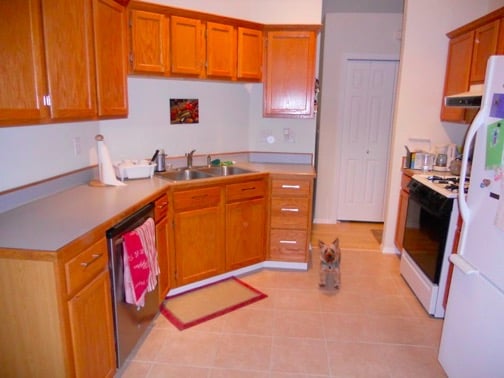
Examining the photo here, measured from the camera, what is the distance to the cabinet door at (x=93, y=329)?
5.38 feet

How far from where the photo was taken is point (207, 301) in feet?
9.72

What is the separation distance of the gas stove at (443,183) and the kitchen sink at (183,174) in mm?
1873

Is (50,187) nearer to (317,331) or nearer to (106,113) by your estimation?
(106,113)

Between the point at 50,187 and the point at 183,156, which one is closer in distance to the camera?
the point at 50,187

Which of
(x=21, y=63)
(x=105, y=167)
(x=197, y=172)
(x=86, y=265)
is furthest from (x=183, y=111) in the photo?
(x=86, y=265)

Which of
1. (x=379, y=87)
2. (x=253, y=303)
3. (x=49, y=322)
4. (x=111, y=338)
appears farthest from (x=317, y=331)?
(x=379, y=87)

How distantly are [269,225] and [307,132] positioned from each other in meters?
1.12

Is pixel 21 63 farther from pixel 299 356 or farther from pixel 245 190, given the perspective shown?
pixel 299 356

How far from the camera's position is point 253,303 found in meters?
2.96

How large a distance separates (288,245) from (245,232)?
48cm

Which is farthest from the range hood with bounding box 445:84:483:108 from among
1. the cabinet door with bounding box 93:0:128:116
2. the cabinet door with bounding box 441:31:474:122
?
the cabinet door with bounding box 93:0:128:116

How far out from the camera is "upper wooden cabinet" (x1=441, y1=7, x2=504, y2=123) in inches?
111

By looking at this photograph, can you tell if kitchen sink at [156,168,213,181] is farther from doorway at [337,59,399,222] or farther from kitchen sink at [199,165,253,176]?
doorway at [337,59,399,222]

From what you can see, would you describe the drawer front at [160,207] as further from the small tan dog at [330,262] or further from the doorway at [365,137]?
the doorway at [365,137]
